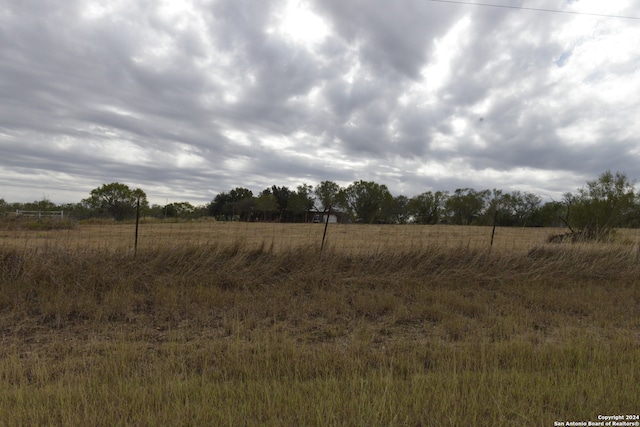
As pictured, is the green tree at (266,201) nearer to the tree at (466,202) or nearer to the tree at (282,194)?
the tree at (282,194)

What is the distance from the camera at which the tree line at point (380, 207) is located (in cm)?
1269

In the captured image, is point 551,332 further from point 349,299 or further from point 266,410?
point 266,410

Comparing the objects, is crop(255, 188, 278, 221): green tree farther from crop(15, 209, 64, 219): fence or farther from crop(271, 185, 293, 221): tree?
crop(15, 209, 64, 219): fence

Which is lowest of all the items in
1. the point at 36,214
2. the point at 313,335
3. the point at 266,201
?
the point at 313,335

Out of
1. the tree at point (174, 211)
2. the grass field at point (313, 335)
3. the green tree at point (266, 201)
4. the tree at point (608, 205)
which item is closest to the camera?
the grass field at point (313, 335)

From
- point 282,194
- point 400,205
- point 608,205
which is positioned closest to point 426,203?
point 400,205

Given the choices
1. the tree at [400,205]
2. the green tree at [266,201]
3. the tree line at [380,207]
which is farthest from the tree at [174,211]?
the tree at [400,205]

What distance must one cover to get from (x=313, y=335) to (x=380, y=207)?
95141mm

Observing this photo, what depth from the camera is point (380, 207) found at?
99.1m

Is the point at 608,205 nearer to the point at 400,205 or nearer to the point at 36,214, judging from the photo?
the point at 36,214

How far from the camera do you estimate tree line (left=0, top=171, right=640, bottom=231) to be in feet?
41.6

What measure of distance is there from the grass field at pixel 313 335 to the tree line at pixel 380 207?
7.73 ft

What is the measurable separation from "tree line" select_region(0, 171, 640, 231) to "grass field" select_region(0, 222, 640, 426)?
2357mm

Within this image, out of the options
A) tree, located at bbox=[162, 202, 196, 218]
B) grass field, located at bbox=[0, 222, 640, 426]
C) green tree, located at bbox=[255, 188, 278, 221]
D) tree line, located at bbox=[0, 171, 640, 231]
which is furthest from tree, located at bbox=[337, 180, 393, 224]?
grass field, located at bbox=[0, 222, 640, 426]
